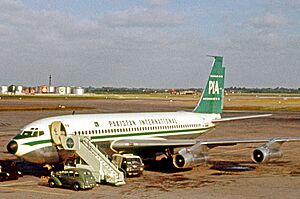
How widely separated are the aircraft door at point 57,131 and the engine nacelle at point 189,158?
7.29m

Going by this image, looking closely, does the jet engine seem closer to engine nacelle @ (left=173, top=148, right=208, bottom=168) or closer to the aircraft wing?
engine nacelle @ (left=173, top=148, right=208, bottom=168)

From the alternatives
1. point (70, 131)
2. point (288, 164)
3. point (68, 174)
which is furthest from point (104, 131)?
point (288, 164)

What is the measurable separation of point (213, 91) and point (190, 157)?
13.5 m

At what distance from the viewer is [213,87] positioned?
42.4 metres

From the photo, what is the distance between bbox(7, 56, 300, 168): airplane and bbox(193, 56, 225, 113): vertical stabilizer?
152 inches

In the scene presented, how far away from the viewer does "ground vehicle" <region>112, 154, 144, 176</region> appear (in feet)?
98.5

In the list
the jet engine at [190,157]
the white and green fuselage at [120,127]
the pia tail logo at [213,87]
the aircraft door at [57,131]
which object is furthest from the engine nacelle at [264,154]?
the aircraft door at [57,131]

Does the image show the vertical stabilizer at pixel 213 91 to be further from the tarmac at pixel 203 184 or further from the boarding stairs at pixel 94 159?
the boarding stairs at pixel 94 159

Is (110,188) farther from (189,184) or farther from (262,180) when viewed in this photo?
(262,180)

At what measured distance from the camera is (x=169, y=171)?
1325 inches

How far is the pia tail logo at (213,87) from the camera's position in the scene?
138 feet

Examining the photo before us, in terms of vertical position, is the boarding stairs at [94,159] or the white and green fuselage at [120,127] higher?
the white and green fuselage at [120,127]

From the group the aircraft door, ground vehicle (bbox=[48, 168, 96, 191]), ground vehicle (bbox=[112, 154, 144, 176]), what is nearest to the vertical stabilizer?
ground vehicle (bbox=[112, 154, 144, 176])

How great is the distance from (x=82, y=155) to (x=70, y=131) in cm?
175
